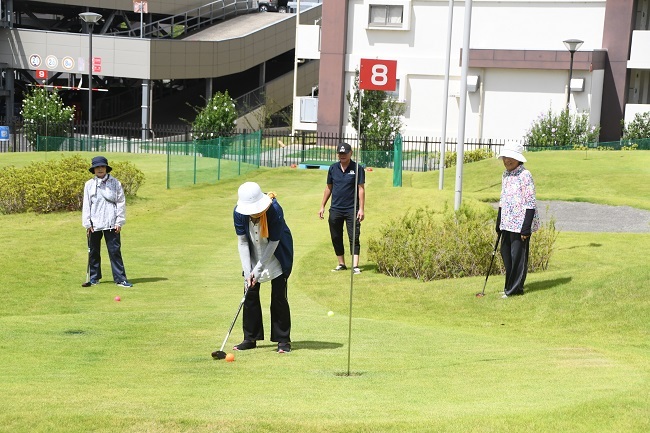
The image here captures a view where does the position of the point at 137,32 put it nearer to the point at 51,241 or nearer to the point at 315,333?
the point at 51,241

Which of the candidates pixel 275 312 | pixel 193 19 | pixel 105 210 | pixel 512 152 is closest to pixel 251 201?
pixel 275 312

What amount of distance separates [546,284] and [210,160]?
63.2ft

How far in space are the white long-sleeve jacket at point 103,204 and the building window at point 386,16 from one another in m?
35.1

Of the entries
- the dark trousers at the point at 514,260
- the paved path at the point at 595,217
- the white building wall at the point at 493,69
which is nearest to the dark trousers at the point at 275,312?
the dark trousers at the point at 514,260

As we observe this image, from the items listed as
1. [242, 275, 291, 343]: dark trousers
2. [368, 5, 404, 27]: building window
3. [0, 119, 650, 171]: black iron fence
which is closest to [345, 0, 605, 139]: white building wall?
[368, 5, 404, 27]: building window

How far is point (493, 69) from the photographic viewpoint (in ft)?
153

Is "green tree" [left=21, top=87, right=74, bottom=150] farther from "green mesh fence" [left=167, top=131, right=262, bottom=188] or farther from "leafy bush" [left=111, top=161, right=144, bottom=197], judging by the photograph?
"leafy bush" [left=111, top=161, right=144, bottom=197]

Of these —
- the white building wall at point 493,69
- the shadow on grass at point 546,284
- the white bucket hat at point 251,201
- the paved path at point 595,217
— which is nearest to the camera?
the white bucket hat at point 251,201

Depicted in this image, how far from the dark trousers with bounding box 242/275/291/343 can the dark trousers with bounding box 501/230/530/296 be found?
3882 millimetres

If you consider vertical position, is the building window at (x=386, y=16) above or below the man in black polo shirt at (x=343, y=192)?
above

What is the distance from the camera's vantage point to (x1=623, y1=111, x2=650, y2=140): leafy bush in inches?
1752

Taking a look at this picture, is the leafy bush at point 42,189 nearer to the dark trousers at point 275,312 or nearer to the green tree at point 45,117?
the dark trousers at point 275,312

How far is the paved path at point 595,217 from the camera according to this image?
68.1 feet

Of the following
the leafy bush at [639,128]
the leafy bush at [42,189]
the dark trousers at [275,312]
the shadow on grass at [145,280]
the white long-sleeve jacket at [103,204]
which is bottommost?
the shadow on grass at [145,280]
